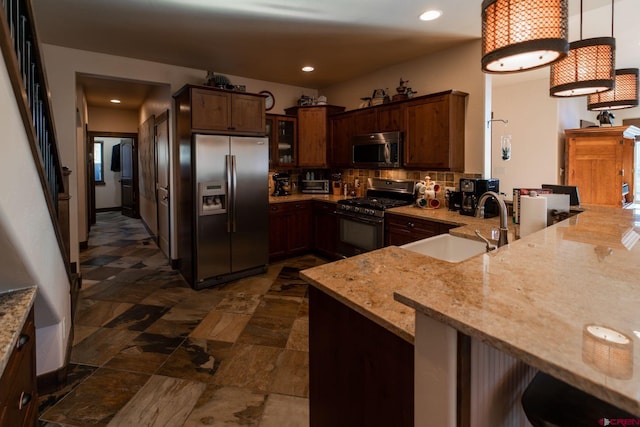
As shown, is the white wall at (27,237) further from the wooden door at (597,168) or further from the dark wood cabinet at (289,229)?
the wooden door at (597,168)

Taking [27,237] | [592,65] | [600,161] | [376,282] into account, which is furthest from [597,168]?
[27,237]

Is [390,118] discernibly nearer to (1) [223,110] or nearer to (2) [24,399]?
(1) [223,110]

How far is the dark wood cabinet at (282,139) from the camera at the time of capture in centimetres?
515

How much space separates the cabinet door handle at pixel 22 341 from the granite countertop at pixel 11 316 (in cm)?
7

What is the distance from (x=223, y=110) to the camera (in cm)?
398

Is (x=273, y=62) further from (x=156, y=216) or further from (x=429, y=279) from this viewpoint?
(x=429, y=279)

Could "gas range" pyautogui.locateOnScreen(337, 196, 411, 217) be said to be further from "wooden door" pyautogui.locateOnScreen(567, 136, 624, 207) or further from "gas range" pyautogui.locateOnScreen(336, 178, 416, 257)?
"wooden door" pyautogui.locateOnScreen(567, 136, 624, 207)

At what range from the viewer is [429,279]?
103 centimetres

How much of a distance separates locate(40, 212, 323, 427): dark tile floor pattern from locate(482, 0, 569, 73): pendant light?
6.90ft

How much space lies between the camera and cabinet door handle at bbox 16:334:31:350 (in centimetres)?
136

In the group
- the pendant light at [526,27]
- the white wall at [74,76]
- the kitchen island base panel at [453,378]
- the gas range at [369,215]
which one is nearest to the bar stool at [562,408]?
the kitchen island base panel at [453,378]

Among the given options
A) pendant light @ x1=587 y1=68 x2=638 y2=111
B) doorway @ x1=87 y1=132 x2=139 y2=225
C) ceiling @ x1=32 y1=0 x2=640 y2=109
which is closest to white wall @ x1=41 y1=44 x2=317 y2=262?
ceiling @ x1=32 y1=0 x2=640 y2=109

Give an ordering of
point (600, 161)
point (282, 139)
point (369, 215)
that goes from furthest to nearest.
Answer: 1. point (600, 161)
2. point (282, 139)
3. point (369, 215)

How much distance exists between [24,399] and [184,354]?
4.11ft
